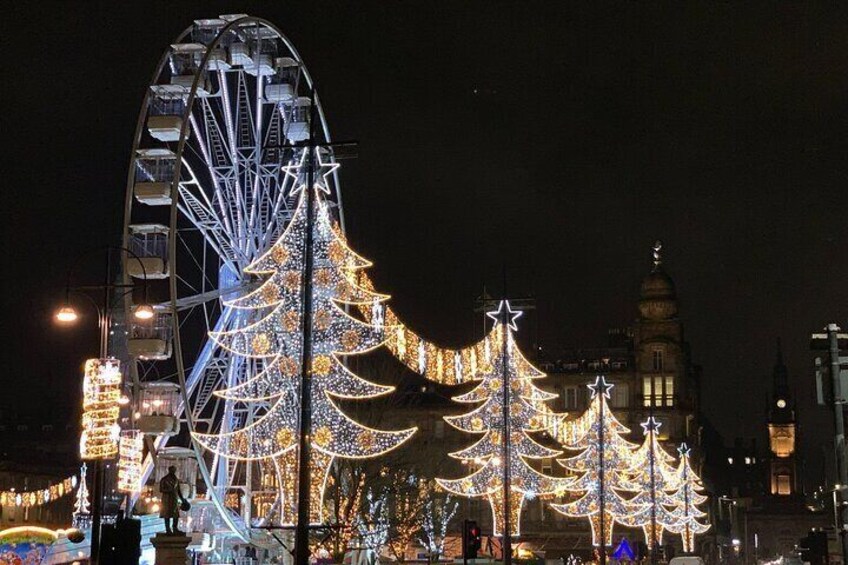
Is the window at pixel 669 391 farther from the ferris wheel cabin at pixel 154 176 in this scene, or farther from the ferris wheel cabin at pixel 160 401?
the ferris wheel cabin at pixel 154 176

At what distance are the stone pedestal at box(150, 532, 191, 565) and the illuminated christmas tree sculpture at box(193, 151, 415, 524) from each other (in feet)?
30.8

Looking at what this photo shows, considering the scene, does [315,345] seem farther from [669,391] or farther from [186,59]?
[669,391]

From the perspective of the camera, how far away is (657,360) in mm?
122250

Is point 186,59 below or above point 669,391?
above

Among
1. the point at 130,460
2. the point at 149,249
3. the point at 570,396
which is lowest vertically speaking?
the point at 130,460

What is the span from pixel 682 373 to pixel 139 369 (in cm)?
7585

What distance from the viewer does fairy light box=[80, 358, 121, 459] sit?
32656 mm

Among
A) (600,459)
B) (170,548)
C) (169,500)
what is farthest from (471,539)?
(600,459)

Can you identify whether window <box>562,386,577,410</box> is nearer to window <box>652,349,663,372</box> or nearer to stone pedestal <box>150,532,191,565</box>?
window <box>652,349,663,372</box>

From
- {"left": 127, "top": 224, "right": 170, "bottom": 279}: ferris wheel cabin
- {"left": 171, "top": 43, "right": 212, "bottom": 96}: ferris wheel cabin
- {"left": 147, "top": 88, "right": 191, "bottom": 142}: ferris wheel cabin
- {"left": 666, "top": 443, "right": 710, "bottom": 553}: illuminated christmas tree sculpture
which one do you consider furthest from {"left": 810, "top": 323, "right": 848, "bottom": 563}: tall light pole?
{"left": 666, "top": 443, "right": 710, "bottom": 553}: illuminated christmas tree sculpture

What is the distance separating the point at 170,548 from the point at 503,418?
21.5m

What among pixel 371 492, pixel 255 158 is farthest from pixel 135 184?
pixel 371 492

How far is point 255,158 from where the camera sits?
2079 inches

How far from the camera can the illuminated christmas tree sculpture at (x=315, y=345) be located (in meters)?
41.0
